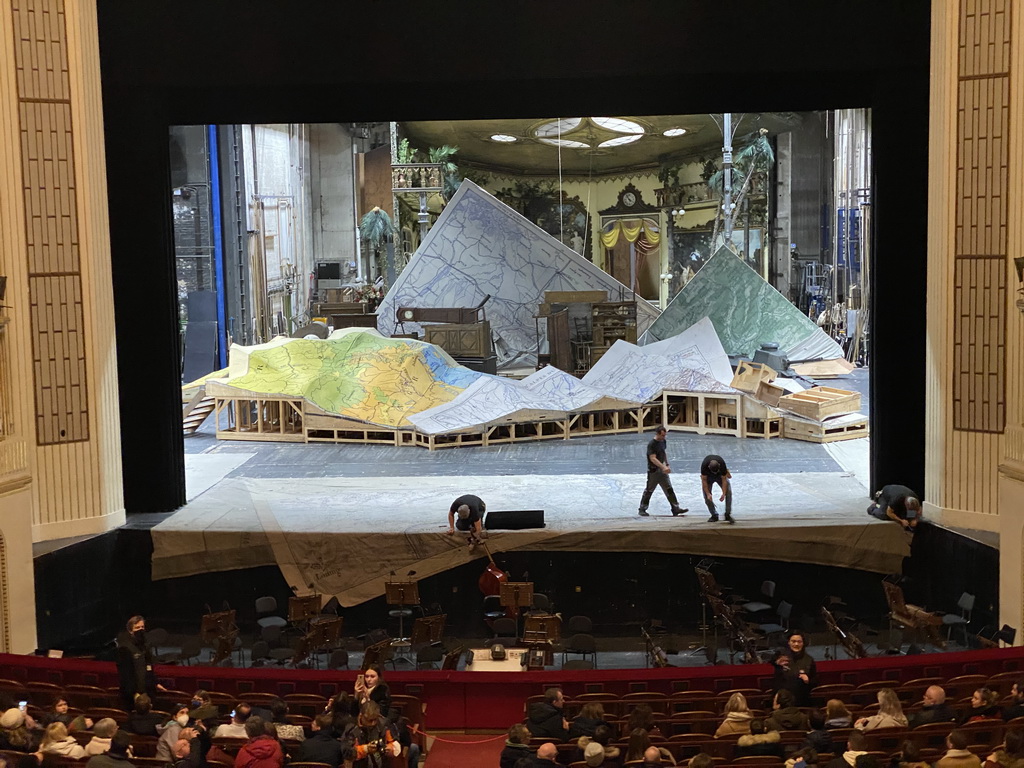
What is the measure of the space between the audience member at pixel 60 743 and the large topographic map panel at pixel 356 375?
13385 millimetres

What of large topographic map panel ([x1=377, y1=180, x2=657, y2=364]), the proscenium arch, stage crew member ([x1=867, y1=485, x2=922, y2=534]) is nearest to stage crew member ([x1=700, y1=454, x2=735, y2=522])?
stage crew member ([x1=867, y1=485, x2=922, y2=534])

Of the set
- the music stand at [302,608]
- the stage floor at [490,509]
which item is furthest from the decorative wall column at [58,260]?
the music stand at [302,608]

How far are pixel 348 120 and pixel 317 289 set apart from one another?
23.2m

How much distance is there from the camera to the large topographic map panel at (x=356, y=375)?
906 inches

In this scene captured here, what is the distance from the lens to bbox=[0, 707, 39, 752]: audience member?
9188 millimetres

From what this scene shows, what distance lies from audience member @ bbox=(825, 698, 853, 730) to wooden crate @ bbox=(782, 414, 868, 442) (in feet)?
41.0

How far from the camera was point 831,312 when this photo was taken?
→ 34.0 metres

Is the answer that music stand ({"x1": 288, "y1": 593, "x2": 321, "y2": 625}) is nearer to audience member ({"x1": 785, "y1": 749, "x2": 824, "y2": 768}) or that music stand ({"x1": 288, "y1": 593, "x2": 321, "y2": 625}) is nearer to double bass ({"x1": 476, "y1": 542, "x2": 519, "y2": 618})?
double bass ({"x1": 476, "y1": 542, "x2": 519, "y2": 618})

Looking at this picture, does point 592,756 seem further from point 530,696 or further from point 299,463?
point 299,463

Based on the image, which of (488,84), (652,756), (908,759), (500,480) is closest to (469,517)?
(500,480)

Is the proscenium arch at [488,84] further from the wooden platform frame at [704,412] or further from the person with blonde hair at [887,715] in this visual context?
the person with blonde hair at [887,715]

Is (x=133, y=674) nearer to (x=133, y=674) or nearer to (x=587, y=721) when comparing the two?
(x=133, y=674)

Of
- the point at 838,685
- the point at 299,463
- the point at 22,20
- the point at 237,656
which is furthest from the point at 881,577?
the point at 22,20

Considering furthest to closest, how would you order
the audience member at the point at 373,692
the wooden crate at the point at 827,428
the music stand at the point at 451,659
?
the wooden crate at the point at 827,428 < the music stand at the point at 451,659 < the audience member at the point at 373,692
